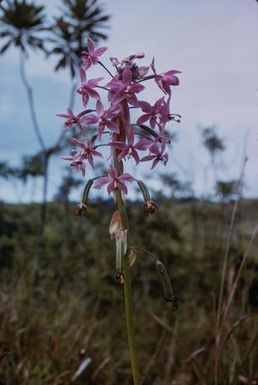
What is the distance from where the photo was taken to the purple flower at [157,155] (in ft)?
5.34

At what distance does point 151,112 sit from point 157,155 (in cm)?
11

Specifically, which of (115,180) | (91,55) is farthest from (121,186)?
(91,55)

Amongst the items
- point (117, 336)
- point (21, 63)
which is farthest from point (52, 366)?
point (21, 63)

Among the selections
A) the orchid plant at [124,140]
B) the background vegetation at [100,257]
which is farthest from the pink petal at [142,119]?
the background vegetation at [100,257]

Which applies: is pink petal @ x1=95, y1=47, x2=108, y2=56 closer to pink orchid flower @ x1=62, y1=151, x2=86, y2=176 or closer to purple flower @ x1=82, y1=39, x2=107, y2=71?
purple flower @ x1=82, y1=39, x2=107, y2=71

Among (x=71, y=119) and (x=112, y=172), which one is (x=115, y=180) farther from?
(x=71, y=119)

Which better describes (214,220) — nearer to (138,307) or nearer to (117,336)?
(138,307)

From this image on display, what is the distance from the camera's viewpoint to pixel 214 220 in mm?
9664

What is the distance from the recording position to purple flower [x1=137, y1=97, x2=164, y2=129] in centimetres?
162

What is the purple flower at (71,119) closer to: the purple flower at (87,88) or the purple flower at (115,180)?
the purple flower at (87,88)

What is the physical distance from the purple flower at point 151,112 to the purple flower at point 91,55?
0.75ft

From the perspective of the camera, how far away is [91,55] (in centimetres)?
173

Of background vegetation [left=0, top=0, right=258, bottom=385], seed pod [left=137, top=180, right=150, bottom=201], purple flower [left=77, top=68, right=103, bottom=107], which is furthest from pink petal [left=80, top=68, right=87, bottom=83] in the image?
background vegetation [left=0, top=0, right=258, bottom=385]

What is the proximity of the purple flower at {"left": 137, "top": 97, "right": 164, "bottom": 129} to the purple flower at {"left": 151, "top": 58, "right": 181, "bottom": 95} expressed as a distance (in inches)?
2.1
